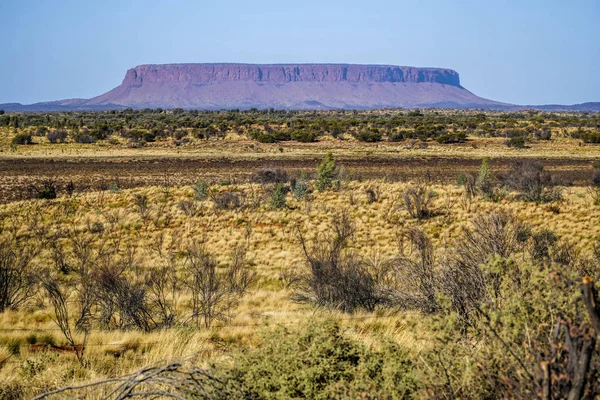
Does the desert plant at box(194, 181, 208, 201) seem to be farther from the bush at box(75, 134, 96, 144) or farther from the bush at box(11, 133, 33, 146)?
the bush at box(11, 133, 33, 146)

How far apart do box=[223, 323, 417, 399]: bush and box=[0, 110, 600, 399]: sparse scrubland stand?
16 mm

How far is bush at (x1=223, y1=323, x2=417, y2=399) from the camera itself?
3.47 metres

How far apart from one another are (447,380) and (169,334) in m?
4.49

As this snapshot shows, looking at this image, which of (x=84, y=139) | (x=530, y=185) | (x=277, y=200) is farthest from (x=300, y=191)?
(x=84, y=139)

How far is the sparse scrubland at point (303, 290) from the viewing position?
11.2 ft

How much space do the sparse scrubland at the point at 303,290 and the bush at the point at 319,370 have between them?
0.6 inches

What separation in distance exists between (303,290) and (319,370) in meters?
8.05

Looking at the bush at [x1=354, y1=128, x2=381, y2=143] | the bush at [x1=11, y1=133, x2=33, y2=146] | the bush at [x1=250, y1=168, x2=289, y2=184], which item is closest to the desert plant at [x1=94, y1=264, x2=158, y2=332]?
the bush at [x1=250, y1=168, x2=289, y2=184]

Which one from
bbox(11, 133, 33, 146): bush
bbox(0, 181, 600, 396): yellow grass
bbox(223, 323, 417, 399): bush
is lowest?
bbox(0, 181, 600, 396): yellow grass

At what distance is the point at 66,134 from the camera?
2376 inches

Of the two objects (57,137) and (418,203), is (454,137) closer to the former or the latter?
(418,203)

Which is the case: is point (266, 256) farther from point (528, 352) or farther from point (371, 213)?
point (528, 352)

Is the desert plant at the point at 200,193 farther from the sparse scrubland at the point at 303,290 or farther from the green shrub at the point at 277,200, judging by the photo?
the green shrub at the point at 277,200

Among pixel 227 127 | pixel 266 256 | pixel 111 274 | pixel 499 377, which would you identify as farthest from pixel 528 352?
pixel 227 127
